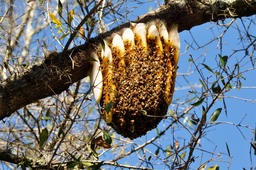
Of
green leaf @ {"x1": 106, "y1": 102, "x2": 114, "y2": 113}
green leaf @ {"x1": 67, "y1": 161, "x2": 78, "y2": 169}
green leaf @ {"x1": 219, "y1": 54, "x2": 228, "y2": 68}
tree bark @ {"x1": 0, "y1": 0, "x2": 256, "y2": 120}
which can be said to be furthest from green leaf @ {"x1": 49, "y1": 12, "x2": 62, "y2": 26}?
green leaf @ {"x1": 219, "y1": 54, "x2": 228, "y2": 68}

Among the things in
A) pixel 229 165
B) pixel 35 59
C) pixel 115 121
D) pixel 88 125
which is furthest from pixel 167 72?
pixel 88 125

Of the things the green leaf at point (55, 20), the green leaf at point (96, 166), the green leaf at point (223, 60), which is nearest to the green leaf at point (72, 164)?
the green leaf at point (96, 166)

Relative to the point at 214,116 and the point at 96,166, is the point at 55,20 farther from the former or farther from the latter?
the point at 214,116

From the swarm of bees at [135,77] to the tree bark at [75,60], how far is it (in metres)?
0.08

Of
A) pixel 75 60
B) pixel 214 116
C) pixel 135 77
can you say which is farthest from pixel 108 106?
pixel 214 116

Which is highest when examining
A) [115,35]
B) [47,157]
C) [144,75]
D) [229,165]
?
[115,35]

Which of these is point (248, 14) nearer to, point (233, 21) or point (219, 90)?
point (233, 21)

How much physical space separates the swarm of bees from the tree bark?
84mm

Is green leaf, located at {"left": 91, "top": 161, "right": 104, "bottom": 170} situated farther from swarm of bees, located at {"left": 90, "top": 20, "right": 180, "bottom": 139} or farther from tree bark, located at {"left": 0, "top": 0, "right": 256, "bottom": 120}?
tree bark, located at {"left": 0, "top": 0, "right": 256, "bottom": 120}

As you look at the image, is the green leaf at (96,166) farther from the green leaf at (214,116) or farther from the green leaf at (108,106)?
the green leaf at (214,116)

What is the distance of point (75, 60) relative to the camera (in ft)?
9.67

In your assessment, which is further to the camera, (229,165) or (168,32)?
(168,32)

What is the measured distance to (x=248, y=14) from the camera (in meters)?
3.20

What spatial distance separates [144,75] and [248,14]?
745 millimetres
